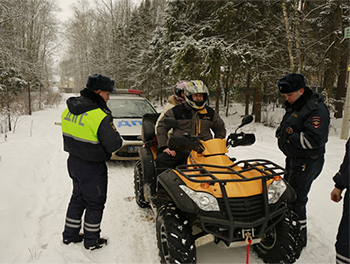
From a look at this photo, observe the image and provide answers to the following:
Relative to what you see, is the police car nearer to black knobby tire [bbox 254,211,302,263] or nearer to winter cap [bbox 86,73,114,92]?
winter cap [bbox 86,73,114,92]

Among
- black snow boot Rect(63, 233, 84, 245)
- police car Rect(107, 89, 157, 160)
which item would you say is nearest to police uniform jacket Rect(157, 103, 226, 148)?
black snow boot Rect(63, 233, 84, 245)

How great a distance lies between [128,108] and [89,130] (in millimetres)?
4880

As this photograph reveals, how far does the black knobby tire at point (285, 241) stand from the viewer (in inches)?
95.3

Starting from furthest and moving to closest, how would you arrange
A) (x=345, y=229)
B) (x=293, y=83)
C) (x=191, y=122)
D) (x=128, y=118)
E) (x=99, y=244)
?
(x=128, y=118)
(x=191, y=122)
(x=99, y=244)
(x=293, y=83)
(x=345, y=229)

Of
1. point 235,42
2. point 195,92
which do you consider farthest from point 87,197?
point 235,42

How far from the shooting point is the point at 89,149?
2846 millimetres

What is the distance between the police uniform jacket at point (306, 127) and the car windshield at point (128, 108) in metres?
4.99

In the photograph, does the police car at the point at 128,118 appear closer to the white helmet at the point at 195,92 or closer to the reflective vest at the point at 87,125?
the white helmet at the point at 195,92

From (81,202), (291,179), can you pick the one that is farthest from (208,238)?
(81,202)

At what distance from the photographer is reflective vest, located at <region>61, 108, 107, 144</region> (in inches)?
110

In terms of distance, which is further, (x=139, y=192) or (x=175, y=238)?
(x=139, y=192)

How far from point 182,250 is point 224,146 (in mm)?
1244

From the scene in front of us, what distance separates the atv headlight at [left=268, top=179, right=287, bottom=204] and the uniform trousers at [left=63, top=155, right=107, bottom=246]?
1928 mm

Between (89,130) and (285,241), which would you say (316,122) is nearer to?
(285,241)
